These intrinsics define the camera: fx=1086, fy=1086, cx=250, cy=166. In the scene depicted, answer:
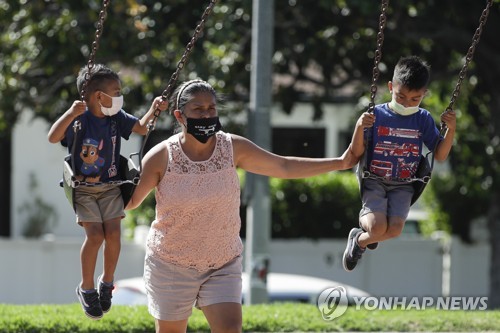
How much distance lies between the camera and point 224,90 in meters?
14.4

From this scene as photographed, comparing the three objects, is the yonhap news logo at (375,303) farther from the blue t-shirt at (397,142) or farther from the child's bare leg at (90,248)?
the child's bare leg at (90,248)

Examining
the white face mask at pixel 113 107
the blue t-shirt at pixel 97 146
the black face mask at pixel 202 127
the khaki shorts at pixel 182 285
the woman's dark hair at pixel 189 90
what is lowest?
the khaki shorts at pixel 182 285

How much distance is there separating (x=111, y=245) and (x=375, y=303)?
4190mm

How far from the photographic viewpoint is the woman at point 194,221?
638 centimetres

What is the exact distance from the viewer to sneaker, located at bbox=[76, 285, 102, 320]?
7.04m

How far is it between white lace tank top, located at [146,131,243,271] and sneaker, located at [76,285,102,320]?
2.57 feet

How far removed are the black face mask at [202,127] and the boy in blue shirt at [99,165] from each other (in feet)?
2.25

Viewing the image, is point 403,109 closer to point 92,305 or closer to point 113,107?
point 113,107

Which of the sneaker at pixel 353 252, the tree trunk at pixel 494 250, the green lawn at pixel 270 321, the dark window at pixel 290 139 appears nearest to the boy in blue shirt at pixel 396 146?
the sneaker at pixel 353 252

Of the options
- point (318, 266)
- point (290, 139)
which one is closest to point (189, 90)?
point (318, 266)

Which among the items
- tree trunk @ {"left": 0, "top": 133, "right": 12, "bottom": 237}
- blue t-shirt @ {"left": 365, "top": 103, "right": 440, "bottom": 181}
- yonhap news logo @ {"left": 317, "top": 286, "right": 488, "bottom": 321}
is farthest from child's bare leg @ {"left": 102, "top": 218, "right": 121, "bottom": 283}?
tree trunk @ {"left": 0, "top": 133, "right": 12, "bottom": 237}

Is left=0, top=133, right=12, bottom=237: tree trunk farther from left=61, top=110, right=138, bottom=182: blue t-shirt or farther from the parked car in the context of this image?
left=61, top=110, right=138, bottom=182: blue t-shirt

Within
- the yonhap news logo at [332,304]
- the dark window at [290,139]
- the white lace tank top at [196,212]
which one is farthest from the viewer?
the dark window at [290,139]

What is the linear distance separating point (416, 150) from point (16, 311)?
4215 mm
